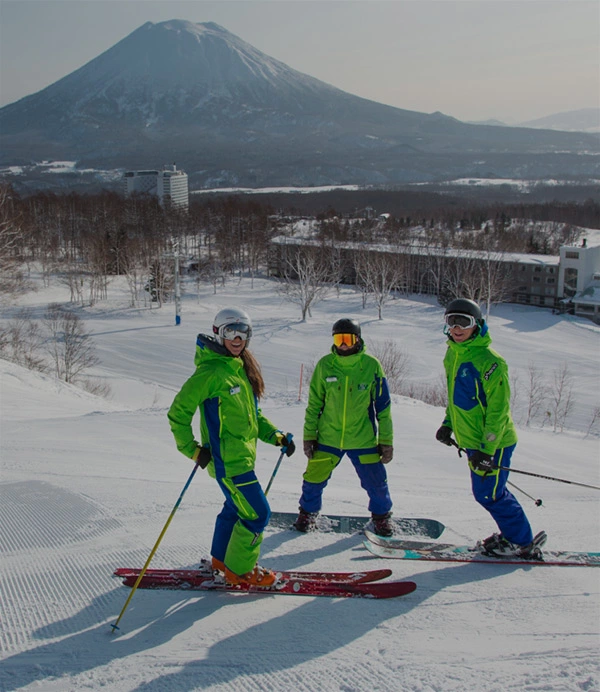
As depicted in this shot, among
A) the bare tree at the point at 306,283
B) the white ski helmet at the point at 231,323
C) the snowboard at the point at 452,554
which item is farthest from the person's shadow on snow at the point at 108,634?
the bare tree at the point at 306,283

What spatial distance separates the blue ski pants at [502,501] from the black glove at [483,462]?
37mm

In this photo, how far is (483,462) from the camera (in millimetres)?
3281

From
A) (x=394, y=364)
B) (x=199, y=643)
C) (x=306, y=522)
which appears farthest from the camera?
(x=394, y=364)

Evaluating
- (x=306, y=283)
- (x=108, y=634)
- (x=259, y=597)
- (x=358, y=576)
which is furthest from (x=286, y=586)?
(x=306, y=283)

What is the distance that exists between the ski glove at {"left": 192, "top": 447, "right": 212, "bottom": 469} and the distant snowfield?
0.65 metres

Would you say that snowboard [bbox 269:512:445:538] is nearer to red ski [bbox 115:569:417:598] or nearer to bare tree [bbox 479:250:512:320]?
red ski [bbox 115:569:417:598]

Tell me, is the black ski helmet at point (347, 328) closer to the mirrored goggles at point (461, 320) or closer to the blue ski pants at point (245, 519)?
the mirrored goggles at point (461, 320)

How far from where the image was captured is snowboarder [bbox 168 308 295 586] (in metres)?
2.86

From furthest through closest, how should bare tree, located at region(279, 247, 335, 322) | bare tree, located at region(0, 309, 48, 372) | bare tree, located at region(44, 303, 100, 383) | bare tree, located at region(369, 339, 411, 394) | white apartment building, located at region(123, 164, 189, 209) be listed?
white apartment building, located at region(123, 164, 189, 209), bare tree, located at region(279, 247, 335, 322), bare tree, located at region(44, 303, 100, 383), bare tree, located at region(0, 309, 48, 372), bare tree, located at region(369, 339, 411, 394)

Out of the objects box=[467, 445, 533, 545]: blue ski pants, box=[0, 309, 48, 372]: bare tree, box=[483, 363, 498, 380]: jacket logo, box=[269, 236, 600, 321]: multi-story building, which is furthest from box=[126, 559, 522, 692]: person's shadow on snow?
box=[269, 236, 600, 321]: multi-story building

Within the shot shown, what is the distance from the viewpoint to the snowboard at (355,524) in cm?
378

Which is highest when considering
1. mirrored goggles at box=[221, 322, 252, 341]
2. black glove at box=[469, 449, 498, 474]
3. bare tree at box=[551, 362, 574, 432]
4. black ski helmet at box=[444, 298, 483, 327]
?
black ski helmet at box=[444, 298, 483, 327]

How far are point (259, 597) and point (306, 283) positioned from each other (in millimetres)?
27220

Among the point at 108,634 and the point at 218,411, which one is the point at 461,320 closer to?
the point at 218,411
